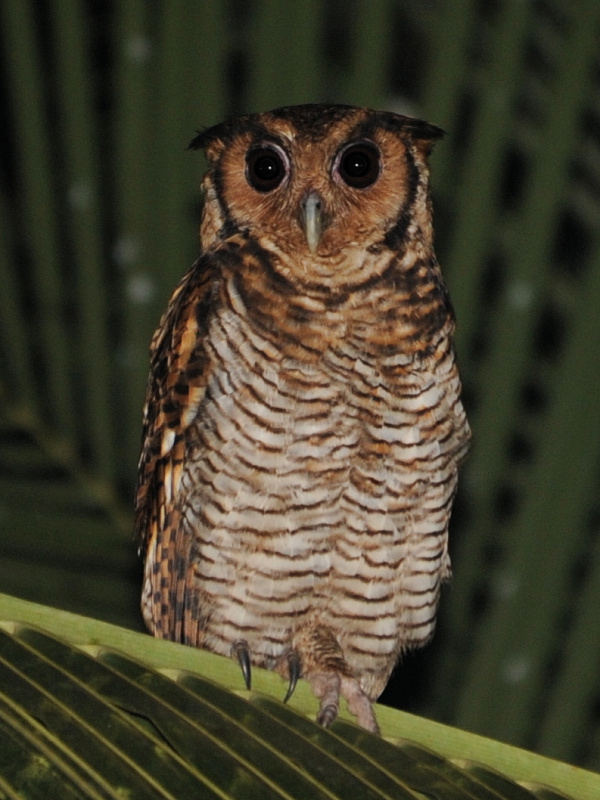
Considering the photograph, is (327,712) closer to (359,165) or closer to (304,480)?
(304,480)

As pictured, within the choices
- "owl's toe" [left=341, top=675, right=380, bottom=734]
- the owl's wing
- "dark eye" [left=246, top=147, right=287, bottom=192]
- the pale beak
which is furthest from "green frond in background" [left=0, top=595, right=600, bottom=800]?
"dark eye" [left=246, top=147, right=287, bottom=192]

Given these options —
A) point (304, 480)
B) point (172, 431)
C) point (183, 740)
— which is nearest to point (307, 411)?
point (304, 480)

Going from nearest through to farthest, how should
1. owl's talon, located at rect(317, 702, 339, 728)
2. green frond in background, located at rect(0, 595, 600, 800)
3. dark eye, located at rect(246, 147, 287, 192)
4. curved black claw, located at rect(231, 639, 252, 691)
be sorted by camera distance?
1. green frond in background, located at rect(0, 595, 600, 800)
2. owl's talon, located at rect(317, 702, 339, 728)
3. curved black claw, located at rect(231, 639, 252, 691)
4. dark eye, located at rect(246, 147, 287, 192)

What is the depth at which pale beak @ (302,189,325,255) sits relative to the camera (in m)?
2.07

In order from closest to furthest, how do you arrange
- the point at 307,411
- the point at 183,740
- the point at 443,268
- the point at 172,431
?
the point at 183,740, the point at 307,411, the point at 172,431, the point at 443,268

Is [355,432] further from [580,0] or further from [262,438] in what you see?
[580,0]

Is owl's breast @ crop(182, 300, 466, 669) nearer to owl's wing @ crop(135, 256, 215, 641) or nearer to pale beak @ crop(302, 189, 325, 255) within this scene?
owl's wing @ crop(135, 256, 215, 641)

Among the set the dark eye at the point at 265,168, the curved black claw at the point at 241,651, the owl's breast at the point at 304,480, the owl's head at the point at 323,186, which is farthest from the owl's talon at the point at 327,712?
the dark eye at the point at 265,168

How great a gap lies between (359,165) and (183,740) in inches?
54.7

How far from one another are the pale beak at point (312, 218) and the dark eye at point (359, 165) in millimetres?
92

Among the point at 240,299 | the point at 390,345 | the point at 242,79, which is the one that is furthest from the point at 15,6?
the point at 390,345

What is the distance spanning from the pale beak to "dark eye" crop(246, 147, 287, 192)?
0.09 m

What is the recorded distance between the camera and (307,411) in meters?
1.99

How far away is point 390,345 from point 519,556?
454 mm
